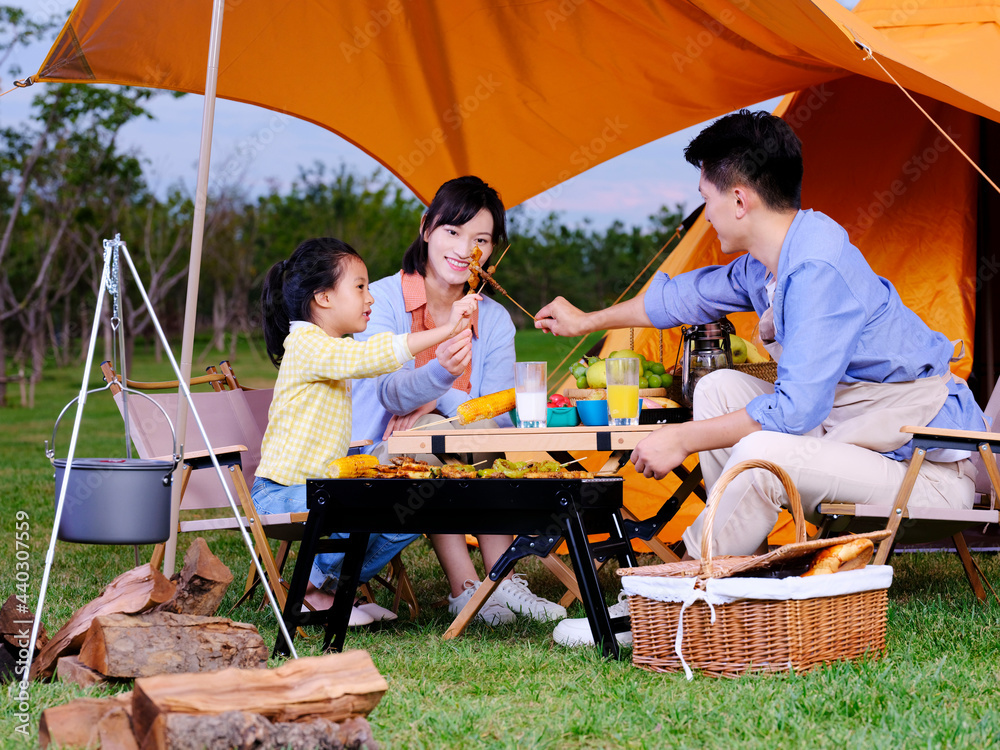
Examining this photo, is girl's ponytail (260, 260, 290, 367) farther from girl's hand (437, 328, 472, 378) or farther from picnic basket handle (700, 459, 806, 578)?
picnic basket handle (700, 459, 806, 578)

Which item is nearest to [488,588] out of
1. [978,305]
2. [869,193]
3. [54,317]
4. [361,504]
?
[361,504]

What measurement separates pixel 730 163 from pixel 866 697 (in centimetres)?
142

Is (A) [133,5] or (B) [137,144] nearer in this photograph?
(A) [133,5]

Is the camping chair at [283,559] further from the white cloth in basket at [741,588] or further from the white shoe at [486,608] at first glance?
the white cloth in basket at [741,588]

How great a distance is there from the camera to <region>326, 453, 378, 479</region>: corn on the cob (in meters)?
2.66

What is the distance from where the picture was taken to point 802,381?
2584mm

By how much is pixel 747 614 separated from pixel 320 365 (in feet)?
4.47

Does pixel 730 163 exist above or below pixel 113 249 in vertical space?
above

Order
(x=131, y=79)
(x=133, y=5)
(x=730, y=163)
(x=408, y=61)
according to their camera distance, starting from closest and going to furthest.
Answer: (x=730, y=163) < (x=133, y=5) < (x=131, y=79) < (x=408, y=61)

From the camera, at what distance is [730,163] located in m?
2.82

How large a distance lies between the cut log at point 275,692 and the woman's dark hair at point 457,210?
73.4 inches

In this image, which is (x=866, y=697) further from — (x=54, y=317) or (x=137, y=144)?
(x=54, y=317)

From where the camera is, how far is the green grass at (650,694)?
1.95 meters

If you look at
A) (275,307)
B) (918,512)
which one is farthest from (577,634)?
(275,307)
